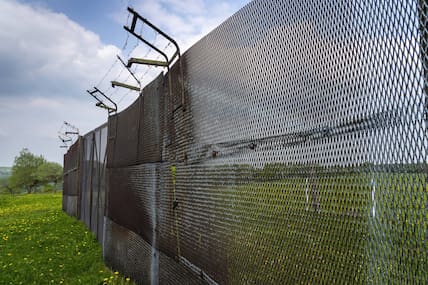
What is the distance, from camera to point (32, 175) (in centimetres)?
→ 4447

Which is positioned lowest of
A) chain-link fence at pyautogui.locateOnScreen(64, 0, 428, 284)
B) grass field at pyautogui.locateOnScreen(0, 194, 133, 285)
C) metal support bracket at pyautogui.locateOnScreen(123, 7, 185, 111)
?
grass field at pyautogui.locateOnScreen(0, 194, 133, 285)

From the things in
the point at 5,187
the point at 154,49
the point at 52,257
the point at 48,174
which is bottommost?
the point at 52,257

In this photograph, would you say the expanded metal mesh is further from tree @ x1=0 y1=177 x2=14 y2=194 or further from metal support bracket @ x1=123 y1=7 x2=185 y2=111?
tree @ x1=0 y1=177 x2=14 y2=194

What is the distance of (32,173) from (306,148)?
50.9m

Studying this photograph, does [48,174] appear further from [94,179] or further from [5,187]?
[94,179]

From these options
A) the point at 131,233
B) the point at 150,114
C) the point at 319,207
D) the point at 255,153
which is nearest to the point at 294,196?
the point at 319,207

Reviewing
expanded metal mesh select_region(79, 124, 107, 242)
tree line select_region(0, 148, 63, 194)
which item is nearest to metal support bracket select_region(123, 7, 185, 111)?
expanded metal mesh select_region(79, 124, 107, 242)

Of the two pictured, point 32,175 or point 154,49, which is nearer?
point 154,49

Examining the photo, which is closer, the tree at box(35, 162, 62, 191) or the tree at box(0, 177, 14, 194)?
the tree at box(35, 162, 62, 191)

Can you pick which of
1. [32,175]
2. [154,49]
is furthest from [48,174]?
[154,49]

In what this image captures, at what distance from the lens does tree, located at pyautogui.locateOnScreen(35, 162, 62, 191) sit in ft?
145

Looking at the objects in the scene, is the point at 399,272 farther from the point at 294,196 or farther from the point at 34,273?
the point at 34,273

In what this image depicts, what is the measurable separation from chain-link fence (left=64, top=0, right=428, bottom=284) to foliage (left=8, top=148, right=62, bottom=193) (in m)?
47.3

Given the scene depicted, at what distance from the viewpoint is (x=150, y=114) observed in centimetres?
336
